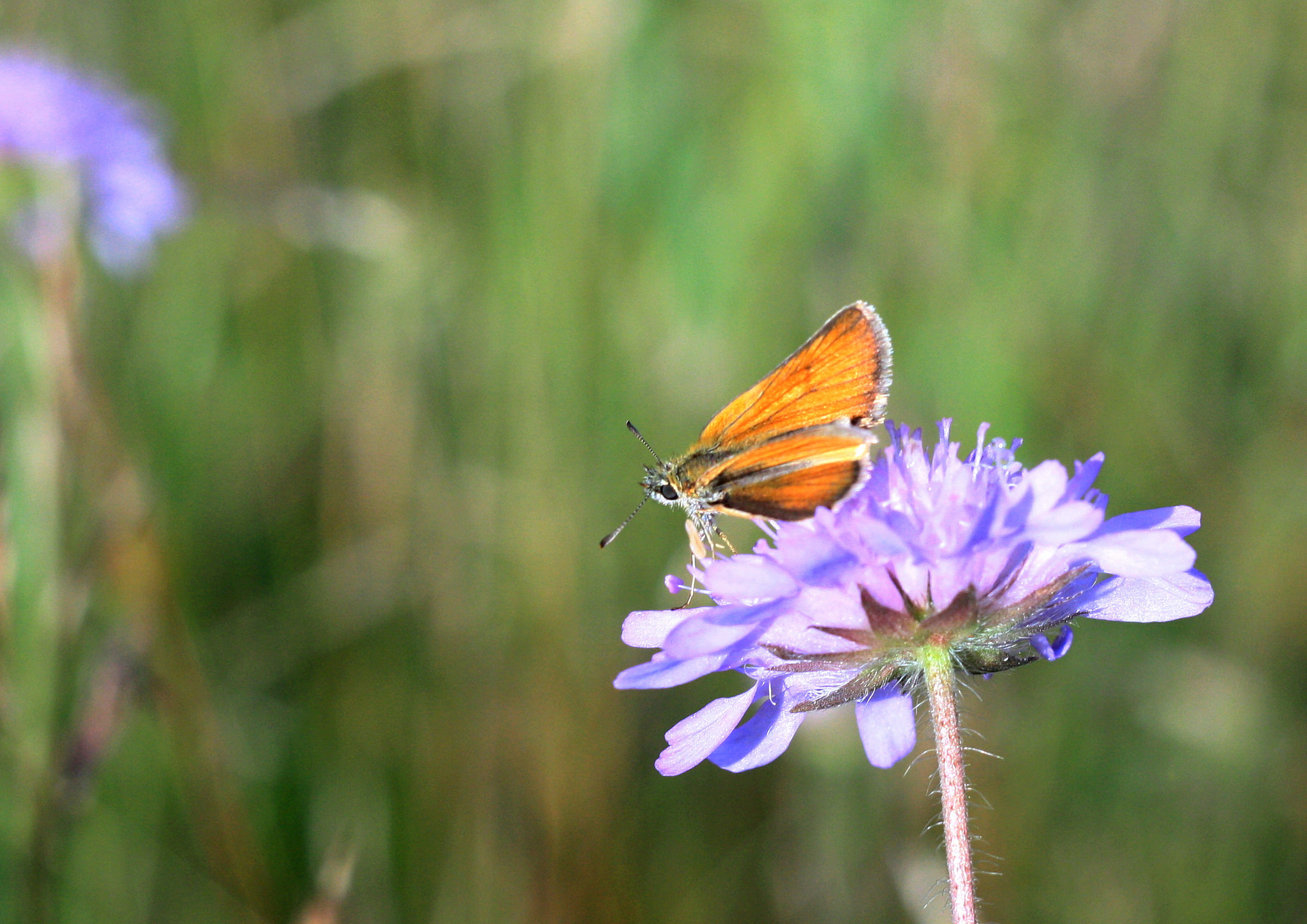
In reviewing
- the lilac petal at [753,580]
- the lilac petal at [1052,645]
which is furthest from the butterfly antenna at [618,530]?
the lilac petal at [1052,645]

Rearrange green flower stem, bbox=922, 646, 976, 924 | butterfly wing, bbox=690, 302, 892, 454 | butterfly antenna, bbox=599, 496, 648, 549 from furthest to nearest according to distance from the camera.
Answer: butterfly antenna, bbox=599, 496, 648, 549 < butterfly wing, bbox=690, 302, 892, 454 < green flower stem, bbox=922, 646, 976, 924

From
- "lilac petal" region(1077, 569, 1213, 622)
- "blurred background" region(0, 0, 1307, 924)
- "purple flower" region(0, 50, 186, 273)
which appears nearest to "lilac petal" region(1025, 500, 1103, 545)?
"lilac petal" region(1077, 569, 1213, 622)

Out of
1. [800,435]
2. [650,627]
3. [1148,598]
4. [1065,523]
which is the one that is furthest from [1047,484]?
[650,627]

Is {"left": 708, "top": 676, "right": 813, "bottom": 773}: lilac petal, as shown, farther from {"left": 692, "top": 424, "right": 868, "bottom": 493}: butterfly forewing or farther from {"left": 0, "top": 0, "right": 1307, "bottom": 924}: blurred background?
{"left": 0, "top": 0, "right": 1307, "bottom": 924}: blurred background

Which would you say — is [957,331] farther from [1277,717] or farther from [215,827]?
[215,827]

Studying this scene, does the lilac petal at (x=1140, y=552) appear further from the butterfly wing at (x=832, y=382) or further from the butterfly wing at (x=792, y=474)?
the butterfly wing at (x=832, y=382)

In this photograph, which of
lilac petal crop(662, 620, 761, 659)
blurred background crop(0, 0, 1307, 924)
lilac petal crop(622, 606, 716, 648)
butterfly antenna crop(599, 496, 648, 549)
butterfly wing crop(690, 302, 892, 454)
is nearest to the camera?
lilac petal crop(662, 620, 761, 659)

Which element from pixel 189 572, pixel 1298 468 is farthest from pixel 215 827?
pixel 1298 468

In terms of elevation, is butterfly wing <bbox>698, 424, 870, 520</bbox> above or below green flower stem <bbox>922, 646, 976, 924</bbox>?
above
